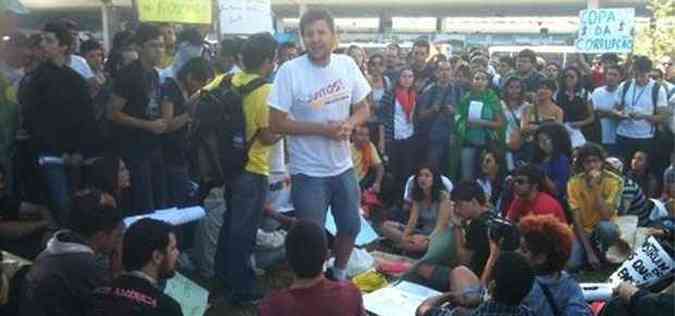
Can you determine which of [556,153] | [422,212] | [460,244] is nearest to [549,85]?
[556,153]

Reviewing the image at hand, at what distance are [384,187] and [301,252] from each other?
185 inches

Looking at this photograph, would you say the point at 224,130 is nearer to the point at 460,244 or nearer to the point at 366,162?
the point at 460,244

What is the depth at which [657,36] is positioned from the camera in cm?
1191

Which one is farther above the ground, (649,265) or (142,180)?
(142,180)

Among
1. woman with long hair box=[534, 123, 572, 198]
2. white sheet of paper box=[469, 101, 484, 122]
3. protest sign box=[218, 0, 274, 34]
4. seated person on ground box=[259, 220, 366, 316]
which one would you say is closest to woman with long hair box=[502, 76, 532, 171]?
white sheet of paper box=[469, 101, 484, 122]

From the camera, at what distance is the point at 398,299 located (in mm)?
4602

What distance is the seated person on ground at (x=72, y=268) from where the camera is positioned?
307 cm

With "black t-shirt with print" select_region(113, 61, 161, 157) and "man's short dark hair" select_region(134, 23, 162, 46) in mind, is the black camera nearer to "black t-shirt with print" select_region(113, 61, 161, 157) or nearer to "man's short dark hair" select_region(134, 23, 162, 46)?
"black t-shirt with print" select_region(113, 61, 161, 157)

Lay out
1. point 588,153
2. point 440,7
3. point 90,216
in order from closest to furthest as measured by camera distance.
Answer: point 90,216
point 588,153
point 440,7

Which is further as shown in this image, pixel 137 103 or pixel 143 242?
pixel 137 103

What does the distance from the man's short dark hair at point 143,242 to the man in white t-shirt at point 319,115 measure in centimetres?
109

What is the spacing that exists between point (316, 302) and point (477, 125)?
4.86m

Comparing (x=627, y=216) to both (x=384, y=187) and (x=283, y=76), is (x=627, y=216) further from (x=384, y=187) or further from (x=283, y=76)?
(x=283, y=76)

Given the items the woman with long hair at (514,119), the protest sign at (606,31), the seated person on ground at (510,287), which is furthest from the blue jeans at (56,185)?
the protest sign at (606,31)
